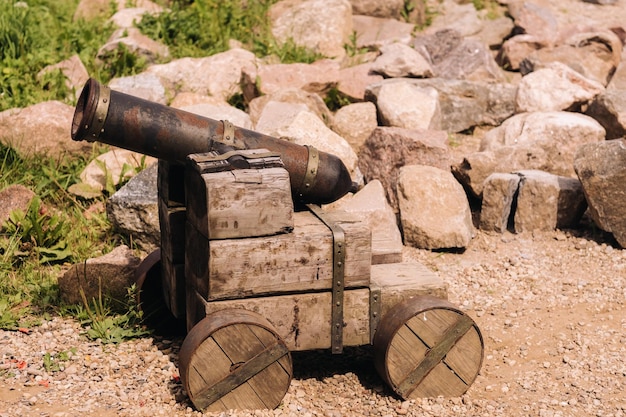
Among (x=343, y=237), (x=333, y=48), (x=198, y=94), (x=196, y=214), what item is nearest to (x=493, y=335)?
(x=343, y=237)

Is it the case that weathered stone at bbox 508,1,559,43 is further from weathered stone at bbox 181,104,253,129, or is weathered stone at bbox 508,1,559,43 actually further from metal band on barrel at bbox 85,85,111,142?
metal band on barrel at bbox 85,85,111,142

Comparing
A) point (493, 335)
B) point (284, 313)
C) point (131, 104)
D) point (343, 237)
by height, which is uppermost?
point (131, 104)

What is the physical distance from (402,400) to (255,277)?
115 centimetres

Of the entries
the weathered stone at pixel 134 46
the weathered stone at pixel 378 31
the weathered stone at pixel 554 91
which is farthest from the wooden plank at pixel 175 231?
the weathered stone at pixel 378 31

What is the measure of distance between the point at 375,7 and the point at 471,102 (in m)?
3.31

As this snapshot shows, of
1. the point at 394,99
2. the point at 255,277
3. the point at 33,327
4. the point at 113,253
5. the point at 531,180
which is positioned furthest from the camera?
the point at 394,99

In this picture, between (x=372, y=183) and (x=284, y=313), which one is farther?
(x=372, y=183)

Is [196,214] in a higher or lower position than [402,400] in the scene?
higher

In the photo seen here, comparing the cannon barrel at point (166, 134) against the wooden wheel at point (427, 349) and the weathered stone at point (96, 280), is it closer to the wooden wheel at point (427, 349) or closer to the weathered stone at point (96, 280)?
the wooden wheel at point (427, 349)

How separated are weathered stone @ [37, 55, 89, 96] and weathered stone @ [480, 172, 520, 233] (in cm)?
444

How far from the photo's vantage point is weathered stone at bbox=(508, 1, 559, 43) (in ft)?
40.1

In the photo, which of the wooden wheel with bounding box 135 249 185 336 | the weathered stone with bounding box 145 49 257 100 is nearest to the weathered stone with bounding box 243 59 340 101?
the weathered stone with bounding box 145 49 257 100

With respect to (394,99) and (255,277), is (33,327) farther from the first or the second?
(394,99)

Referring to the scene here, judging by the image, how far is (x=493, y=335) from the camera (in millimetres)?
5918
